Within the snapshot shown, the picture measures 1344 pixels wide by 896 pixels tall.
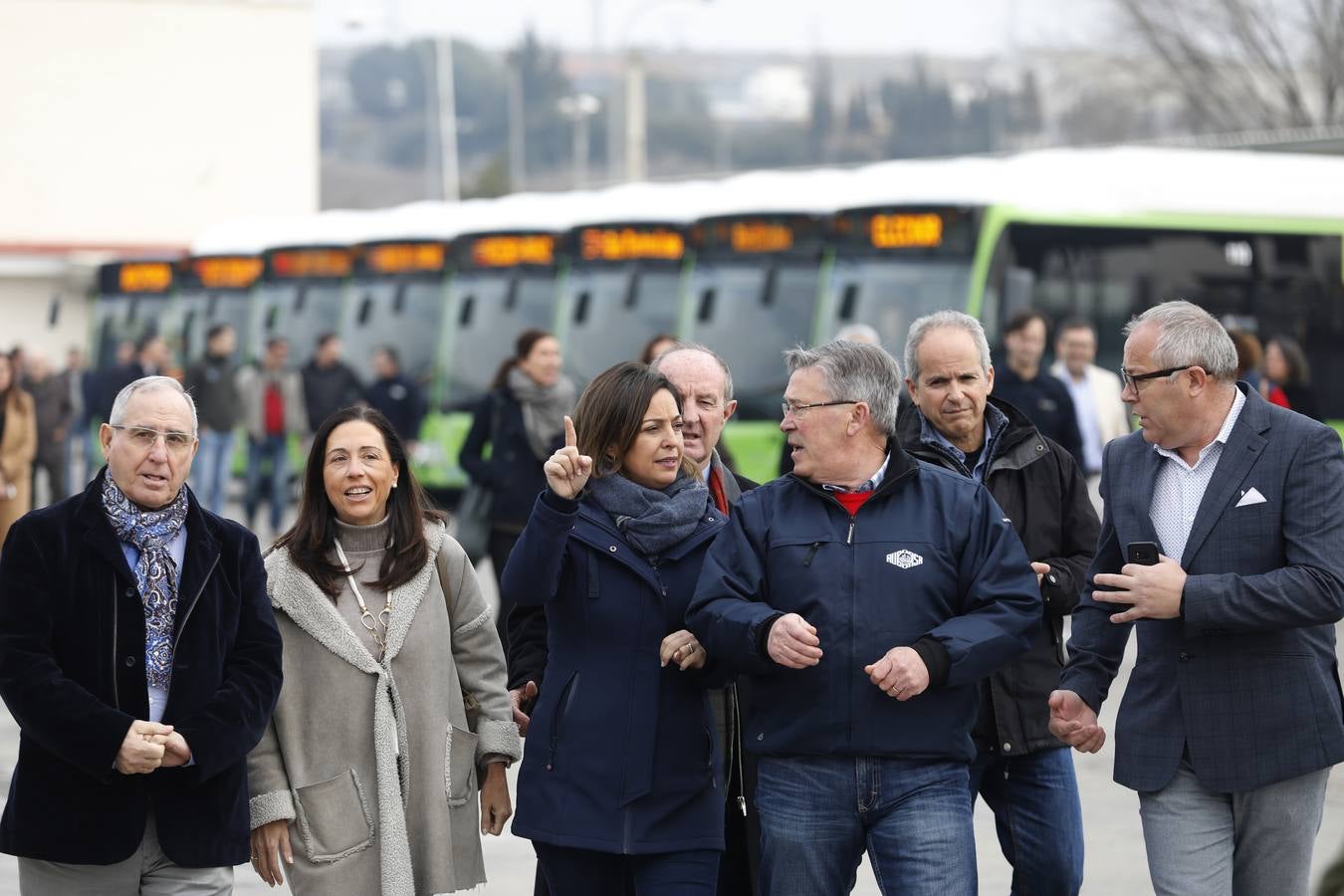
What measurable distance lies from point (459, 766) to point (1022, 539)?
163cm

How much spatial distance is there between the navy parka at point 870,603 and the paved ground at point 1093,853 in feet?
9.14

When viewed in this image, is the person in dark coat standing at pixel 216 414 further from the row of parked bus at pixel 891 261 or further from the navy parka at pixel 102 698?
the navy parka at pixel 102 698

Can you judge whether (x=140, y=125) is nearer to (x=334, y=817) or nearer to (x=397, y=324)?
(x=397, y=324)

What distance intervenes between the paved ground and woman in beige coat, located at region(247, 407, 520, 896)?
98.3 inches

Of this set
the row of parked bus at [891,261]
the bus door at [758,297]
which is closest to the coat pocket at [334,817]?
the row of parked bus at [891,261]

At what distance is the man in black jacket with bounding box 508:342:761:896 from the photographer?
18.1ft

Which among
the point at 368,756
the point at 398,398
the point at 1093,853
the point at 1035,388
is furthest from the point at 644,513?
the point at 398,398

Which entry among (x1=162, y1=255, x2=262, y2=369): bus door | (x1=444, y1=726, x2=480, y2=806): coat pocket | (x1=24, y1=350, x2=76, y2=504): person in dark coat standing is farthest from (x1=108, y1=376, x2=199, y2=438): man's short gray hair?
(x1=162, y1=255, x2=262, y2=369): bus door

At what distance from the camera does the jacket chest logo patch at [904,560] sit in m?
4.98

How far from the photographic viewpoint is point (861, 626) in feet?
16.2

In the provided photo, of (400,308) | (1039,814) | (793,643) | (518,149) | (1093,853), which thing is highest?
(518,149)

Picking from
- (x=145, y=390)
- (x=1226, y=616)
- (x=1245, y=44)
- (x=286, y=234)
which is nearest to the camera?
(x=1226, y=616)

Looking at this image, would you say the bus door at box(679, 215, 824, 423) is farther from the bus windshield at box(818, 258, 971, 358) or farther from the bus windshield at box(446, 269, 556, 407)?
the bus windshield at box(446, 269, 556, 407)

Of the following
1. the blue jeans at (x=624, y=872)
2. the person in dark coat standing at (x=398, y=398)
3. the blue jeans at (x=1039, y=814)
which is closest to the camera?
the blue jeans at (x=624, y=872)
